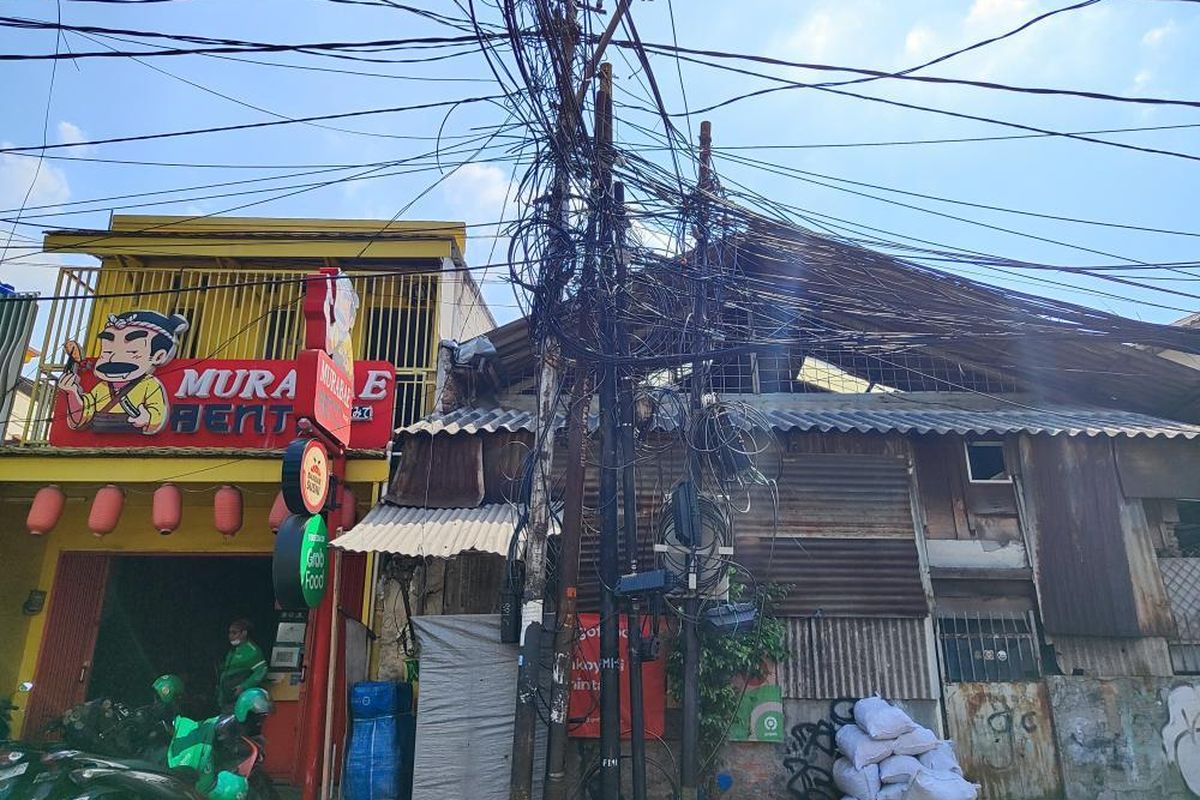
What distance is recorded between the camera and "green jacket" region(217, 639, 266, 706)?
28.5ft

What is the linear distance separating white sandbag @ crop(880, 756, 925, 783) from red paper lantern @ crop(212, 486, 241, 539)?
698 cm

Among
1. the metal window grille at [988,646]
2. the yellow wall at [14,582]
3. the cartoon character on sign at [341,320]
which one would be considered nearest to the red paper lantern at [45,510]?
the yellow wall at [14,582]

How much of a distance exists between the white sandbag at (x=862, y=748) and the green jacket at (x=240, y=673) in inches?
244

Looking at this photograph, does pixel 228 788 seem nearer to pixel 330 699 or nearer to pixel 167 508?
pixel 330 699

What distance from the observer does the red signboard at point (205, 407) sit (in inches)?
370

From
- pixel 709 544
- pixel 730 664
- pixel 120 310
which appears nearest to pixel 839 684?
pixel 730 664

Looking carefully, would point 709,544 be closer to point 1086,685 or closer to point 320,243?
point 1086,685

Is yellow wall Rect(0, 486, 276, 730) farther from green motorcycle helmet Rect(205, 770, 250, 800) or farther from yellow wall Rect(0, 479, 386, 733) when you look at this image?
green motorcycle helmet Rect(205, 770, 250, 800)

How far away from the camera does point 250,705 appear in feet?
25.9

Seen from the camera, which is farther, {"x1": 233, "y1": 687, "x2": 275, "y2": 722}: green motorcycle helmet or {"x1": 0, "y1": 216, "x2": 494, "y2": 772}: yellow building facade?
{"x1": 0, "y1": 216, "x2": 494, "y2": 772}: yellow building facade

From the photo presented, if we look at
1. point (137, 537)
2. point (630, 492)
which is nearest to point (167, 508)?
point (137, 537)

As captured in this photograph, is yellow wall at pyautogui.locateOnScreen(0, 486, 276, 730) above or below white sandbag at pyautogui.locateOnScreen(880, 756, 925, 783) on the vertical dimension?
above

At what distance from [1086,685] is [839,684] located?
244cm

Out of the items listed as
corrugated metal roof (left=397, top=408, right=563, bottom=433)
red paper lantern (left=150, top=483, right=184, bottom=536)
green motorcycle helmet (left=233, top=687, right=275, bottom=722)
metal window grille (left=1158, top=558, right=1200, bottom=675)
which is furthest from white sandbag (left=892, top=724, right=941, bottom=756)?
red paper lantern (left=150, top=483, right=184, bottom=536)
